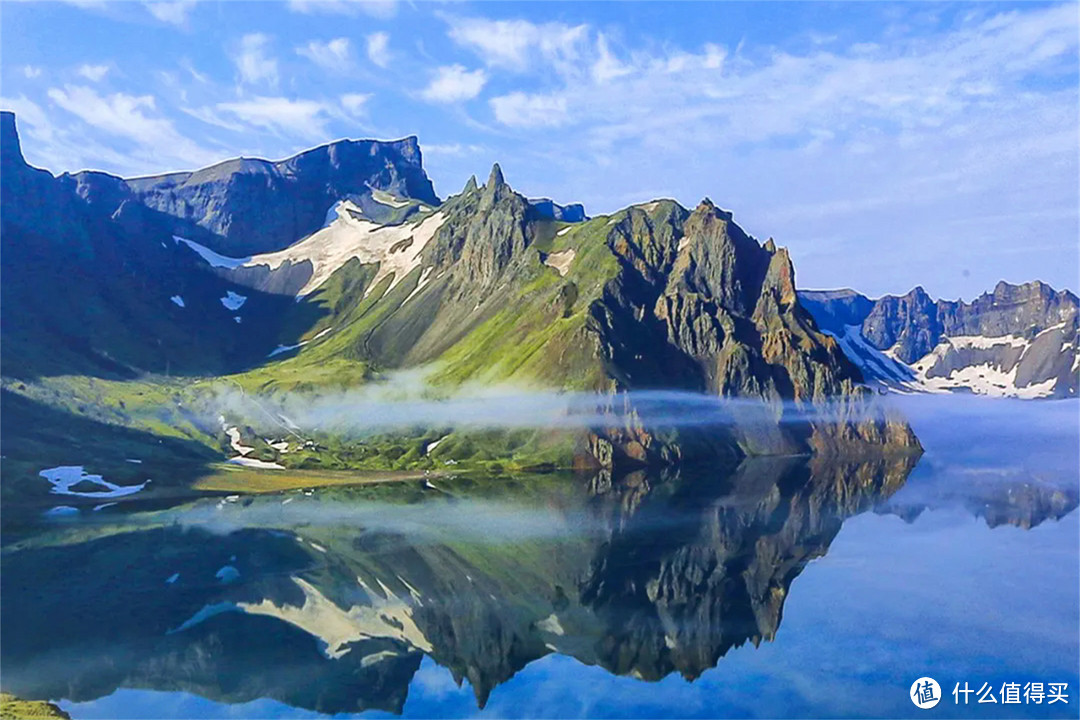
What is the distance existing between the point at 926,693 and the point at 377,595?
2321 inches

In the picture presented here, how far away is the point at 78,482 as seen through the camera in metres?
187

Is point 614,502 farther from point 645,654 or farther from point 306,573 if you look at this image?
point 645,654

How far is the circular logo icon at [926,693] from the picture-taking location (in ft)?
251

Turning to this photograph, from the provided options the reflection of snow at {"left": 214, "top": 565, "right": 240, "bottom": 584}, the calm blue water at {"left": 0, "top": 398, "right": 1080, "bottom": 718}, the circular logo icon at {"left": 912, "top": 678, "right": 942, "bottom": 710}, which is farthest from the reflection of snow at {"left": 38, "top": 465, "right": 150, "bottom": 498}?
the circular logo icon at {"left": 912, "top": 678, "right": 942, "bottom": 710}

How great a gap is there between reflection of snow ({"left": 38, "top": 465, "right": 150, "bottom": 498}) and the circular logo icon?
15403 cm

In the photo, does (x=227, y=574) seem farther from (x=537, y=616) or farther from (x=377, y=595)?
(x=537, y=616)

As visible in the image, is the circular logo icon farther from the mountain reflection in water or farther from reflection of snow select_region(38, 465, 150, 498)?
reflection of snow select_region(38, 465, 150, 498)

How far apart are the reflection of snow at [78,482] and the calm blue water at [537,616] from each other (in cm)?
2377

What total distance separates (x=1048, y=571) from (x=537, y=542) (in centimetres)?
6798

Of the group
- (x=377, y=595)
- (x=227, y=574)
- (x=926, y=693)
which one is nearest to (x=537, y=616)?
(x=377, y=595)

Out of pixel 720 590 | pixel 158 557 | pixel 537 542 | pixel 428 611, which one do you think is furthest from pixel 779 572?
pixel 158 557

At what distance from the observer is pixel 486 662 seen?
87.6 m

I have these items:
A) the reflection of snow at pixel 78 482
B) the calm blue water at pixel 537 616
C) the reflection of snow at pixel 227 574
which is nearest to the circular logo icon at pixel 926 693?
the calm blue water at pixel 537 616

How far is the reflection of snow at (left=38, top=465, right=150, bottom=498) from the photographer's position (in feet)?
→ 595
